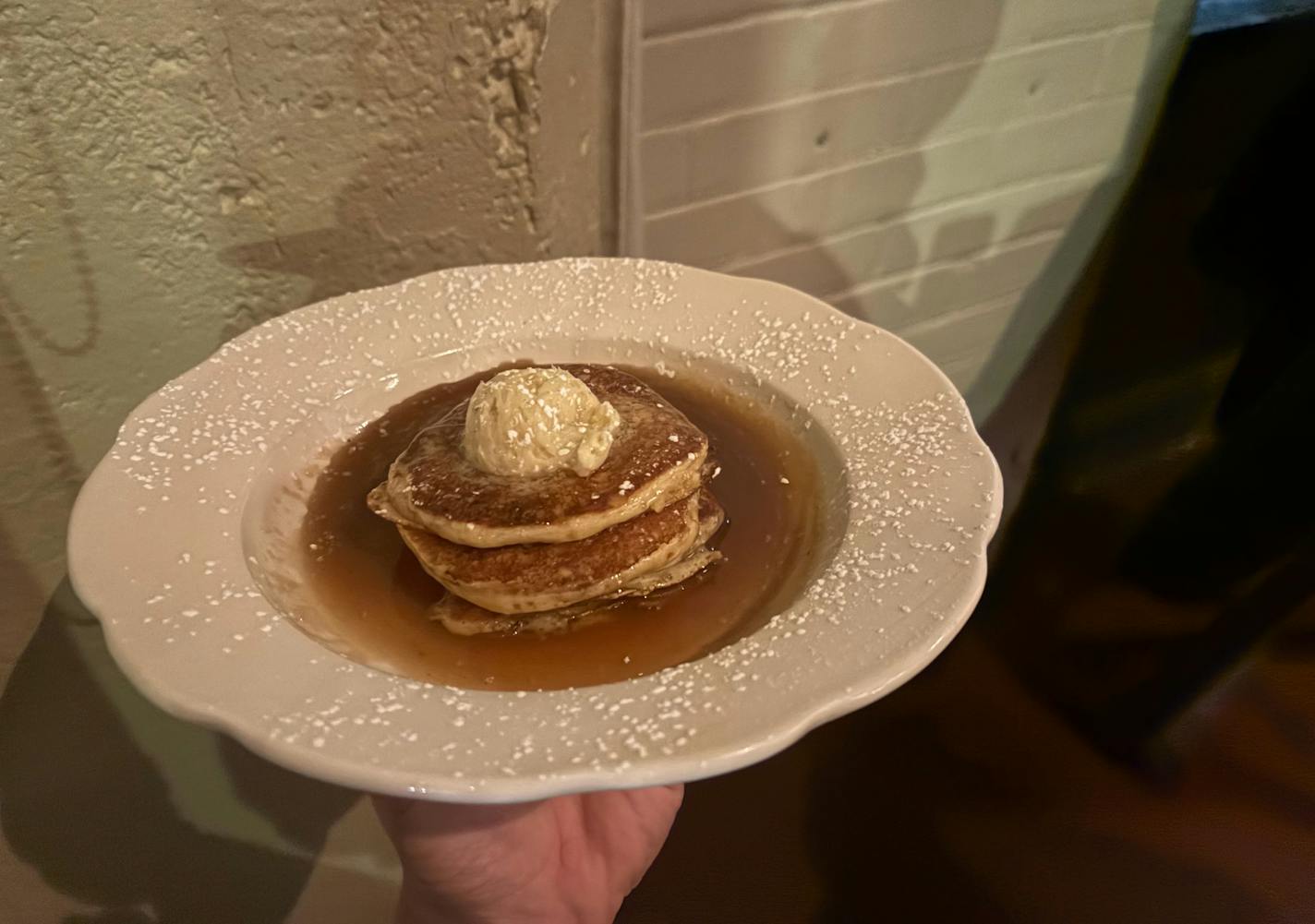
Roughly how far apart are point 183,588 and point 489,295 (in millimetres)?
548

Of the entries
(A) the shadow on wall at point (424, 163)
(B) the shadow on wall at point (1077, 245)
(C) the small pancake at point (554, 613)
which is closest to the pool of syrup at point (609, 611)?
(C) the small pancake at point (554, 613)

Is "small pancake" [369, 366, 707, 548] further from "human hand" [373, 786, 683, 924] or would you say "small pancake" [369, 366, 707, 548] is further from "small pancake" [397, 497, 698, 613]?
"human hand" [373, 786, 683, 924]

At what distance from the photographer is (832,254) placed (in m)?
1.79

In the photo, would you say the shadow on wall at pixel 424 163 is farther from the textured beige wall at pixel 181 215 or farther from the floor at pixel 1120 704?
the floor at pixel 1120 704

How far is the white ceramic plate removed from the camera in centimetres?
57

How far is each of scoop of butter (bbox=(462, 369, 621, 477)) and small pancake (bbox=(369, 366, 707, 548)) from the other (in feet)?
0.04

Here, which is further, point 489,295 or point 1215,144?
point 1215,144

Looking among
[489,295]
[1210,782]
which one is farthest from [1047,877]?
[489,295]

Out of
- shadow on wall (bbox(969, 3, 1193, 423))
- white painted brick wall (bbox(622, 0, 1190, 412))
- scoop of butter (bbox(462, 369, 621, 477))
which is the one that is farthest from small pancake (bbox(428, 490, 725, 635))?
shadow on wall (bbox(969, 3, 1193, 423))

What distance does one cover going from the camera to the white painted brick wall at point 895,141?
1398 mm

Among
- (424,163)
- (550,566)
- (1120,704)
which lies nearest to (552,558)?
(550,566)

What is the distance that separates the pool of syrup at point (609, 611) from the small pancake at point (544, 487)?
2.6 inches

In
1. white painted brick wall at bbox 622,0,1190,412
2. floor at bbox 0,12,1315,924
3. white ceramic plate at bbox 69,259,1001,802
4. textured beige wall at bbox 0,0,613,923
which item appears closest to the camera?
white ceramic plate at bbox 69,259,1001,802

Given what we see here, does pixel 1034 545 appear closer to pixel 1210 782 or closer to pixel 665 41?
pixel 1210 782
